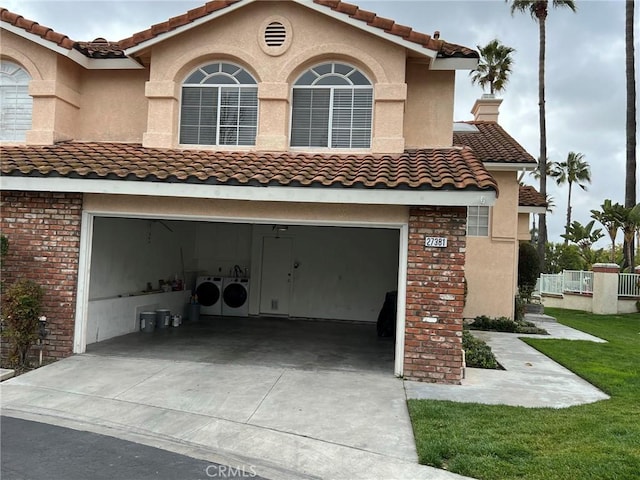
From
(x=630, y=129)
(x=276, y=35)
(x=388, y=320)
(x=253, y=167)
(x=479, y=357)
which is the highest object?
(x=630, y=129)

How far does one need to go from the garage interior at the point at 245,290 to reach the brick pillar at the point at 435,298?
1073 millimetres

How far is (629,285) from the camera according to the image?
22.7m

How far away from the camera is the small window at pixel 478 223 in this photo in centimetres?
1473

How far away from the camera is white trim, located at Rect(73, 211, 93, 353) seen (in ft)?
28.6

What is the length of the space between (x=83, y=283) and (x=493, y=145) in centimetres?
1154

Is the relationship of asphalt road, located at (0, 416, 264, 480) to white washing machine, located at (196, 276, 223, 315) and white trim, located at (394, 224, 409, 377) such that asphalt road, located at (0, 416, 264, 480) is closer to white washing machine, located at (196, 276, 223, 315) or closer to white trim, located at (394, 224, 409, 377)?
white trim, located at (394, 224, 409, 377)

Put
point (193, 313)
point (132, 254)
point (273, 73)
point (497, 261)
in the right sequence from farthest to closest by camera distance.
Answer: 1. point (497, 261)
2. point (193, 313)
3. point (132, 254)
4. point (273, 73)

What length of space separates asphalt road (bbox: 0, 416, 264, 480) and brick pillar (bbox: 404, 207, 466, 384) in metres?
3.76

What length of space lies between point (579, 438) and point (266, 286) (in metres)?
10.6

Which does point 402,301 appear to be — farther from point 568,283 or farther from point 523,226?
point 568,283

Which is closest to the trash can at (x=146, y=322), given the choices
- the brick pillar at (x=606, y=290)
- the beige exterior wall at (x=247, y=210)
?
the beige exterior wall at (x=247, y=210)

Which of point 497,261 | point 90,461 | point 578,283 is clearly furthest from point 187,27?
point 578,283

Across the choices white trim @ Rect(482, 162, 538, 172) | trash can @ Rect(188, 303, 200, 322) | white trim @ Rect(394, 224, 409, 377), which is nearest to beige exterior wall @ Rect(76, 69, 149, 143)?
trash can @ Rect(188, 303, 200, 322)

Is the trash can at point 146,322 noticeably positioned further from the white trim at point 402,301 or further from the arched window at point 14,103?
the white trim at point 402,301
